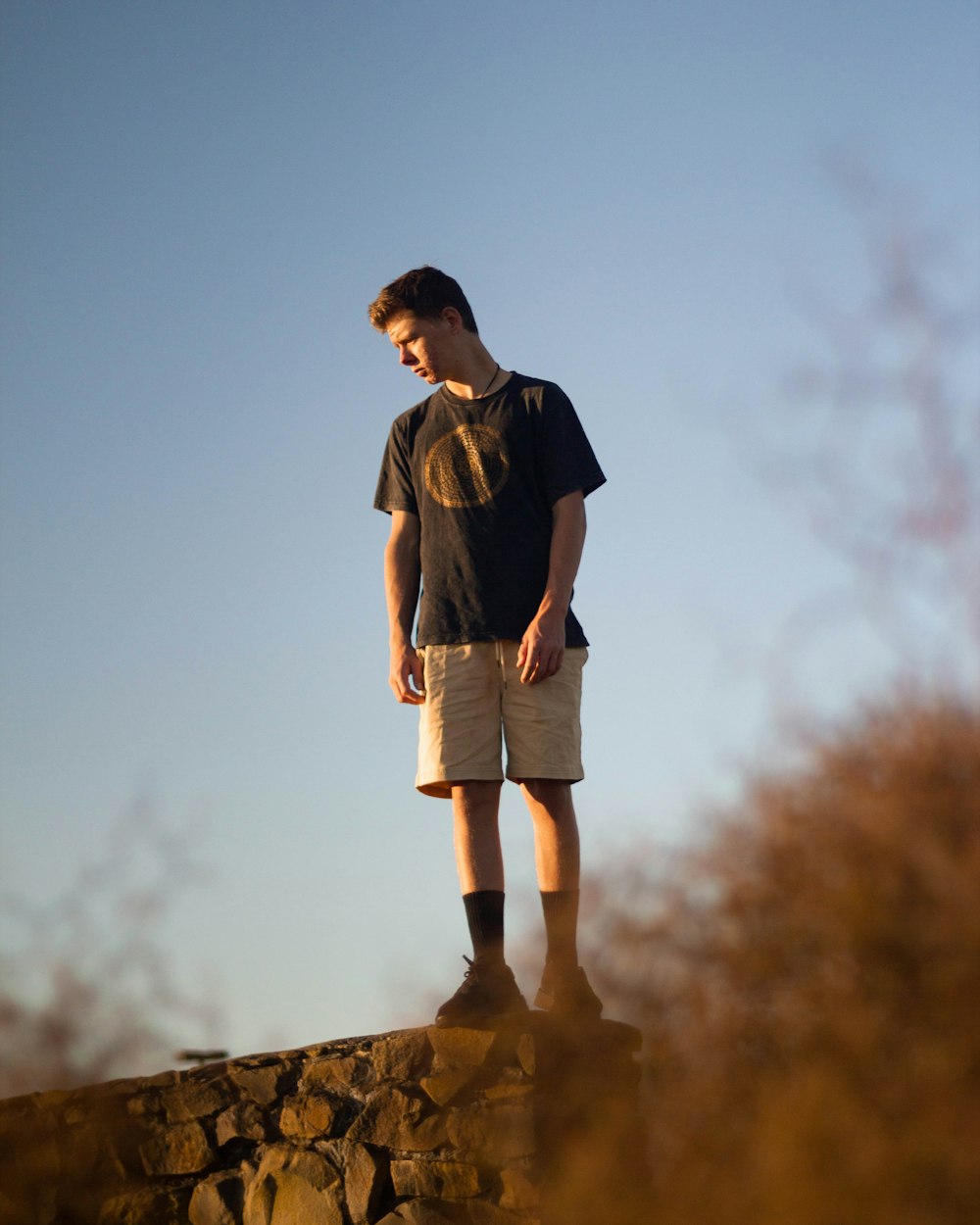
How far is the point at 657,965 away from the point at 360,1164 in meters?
1.47

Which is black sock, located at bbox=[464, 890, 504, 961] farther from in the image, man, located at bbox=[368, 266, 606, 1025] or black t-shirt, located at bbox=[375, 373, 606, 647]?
black t-shirt, located at bbox=[375, 373, 606, 647]

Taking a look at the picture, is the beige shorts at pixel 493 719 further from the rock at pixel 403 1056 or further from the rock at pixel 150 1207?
the rock at pixel 150 1207

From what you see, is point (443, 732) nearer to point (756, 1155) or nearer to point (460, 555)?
point (460, 555)

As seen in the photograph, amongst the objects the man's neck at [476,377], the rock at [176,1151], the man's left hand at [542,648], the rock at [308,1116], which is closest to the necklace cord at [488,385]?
the man's neck at [476,377]

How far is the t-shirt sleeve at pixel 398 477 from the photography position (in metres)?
3.54

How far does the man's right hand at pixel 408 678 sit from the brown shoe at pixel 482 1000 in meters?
0.67

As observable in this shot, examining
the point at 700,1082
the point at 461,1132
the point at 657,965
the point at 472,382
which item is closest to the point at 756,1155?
the point at 700,1082

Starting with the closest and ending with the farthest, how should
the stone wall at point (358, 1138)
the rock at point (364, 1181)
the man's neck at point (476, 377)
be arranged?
the stone wall at point (358, 1138), the rock at point (364, 1181), the man's neck at point (476, 377)

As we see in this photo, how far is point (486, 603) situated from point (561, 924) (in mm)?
803

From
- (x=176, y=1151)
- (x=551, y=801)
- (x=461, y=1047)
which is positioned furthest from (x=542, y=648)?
(x=176, y=1151)

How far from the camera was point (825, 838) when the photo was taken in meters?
1.82

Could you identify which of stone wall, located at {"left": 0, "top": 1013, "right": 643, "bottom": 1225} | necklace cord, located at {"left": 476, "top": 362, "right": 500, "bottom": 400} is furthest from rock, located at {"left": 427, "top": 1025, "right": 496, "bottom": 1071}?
necklace cord, located at {"left": 476, "top": 362, "right": 500, "bottom": 400}

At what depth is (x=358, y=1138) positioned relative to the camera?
319 centimetres

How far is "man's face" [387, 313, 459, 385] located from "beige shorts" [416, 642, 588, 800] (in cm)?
74
